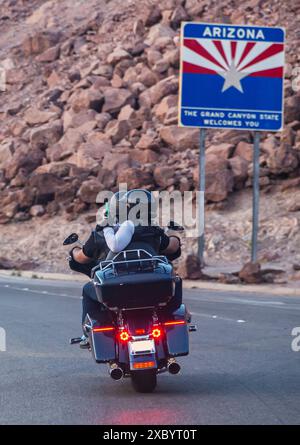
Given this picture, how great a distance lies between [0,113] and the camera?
153ft

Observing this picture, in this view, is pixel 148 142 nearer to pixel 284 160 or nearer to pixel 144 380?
pixel 284 160

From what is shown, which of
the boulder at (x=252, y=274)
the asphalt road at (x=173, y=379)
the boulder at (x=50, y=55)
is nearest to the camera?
the asphalt road at (x=173, y=379)

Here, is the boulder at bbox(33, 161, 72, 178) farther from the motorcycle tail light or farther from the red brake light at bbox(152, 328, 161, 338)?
the motorcycle tail light

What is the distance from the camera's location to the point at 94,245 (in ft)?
30.1

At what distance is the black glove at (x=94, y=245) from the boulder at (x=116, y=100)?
31.2 meters

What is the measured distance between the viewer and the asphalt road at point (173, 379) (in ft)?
26.1

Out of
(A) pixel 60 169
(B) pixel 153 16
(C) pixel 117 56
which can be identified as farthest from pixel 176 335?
(B) pixel 153 16

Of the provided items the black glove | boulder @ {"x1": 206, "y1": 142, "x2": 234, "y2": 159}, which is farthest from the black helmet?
boulder @ {"x1": 206, "y1": 142, "x2": 234, "y2": 159}

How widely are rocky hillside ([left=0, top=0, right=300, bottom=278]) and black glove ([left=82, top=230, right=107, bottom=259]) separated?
2175 cm

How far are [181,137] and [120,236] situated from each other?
1088 inches

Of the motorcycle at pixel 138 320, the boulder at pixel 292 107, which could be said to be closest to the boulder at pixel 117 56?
the boulder at pixel 292 107

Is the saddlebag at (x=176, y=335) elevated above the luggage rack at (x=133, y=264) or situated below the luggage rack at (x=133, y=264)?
below

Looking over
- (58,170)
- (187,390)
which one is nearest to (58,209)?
(58,170)

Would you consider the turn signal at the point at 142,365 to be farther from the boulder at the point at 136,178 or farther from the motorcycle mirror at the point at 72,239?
the boulder at the point at 136,178
